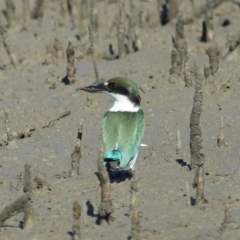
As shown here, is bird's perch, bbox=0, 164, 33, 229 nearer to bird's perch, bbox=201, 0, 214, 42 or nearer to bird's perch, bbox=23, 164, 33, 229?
bird's perch, bbox=23, 164, 33, 229

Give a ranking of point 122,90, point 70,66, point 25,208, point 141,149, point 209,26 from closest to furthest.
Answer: point 25,208 < point 122,90 < point 141,149 < point 70,66 < point 209,26

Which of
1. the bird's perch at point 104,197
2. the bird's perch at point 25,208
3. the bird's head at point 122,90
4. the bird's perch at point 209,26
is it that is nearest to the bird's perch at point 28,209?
the bird's perch at point 25,208

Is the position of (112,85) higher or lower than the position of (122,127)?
higher

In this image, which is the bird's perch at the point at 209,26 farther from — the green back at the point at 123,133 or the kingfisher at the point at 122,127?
the green back at the point at 123,133

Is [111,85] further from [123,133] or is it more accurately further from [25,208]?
[25,208]

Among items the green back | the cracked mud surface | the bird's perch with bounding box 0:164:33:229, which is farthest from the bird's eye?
the bird's perch with bounding box 0:164:33:229

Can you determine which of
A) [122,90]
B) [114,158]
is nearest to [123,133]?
[114,158]

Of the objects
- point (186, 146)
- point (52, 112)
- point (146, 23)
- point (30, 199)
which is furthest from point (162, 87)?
point (30, 199)
